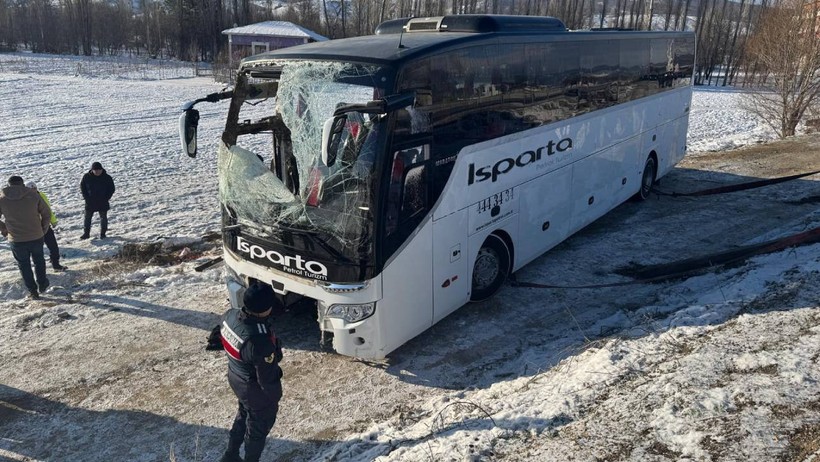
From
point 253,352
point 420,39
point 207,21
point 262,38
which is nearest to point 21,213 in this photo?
point 253,352

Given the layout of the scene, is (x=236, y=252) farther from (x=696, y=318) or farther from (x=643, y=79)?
(x=643, y=79)

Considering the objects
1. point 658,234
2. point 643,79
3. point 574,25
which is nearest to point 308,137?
point 658,234

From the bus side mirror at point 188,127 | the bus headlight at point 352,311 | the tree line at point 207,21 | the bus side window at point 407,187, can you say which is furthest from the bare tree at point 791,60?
the tree line at point 207,21

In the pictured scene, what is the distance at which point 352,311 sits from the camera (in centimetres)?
653

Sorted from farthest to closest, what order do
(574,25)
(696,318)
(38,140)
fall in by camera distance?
(574,25), (38,140), (696,318)

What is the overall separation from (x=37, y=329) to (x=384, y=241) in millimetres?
5163

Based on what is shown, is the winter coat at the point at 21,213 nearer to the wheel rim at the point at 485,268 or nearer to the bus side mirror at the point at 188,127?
the bus side mirror at the point at 188,127

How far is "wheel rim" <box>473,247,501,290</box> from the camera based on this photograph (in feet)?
27.5

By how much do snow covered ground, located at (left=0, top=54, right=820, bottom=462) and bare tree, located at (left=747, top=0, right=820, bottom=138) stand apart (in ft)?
44.6

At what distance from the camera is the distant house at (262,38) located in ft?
173

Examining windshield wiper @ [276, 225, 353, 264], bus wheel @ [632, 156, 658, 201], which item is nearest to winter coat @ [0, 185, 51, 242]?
windshield wiper @ [276, 225, 353, 264]

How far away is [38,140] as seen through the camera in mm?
21922

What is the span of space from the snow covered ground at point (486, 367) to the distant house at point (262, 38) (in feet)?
145

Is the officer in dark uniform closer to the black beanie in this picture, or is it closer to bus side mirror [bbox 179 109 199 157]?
the black beanie
